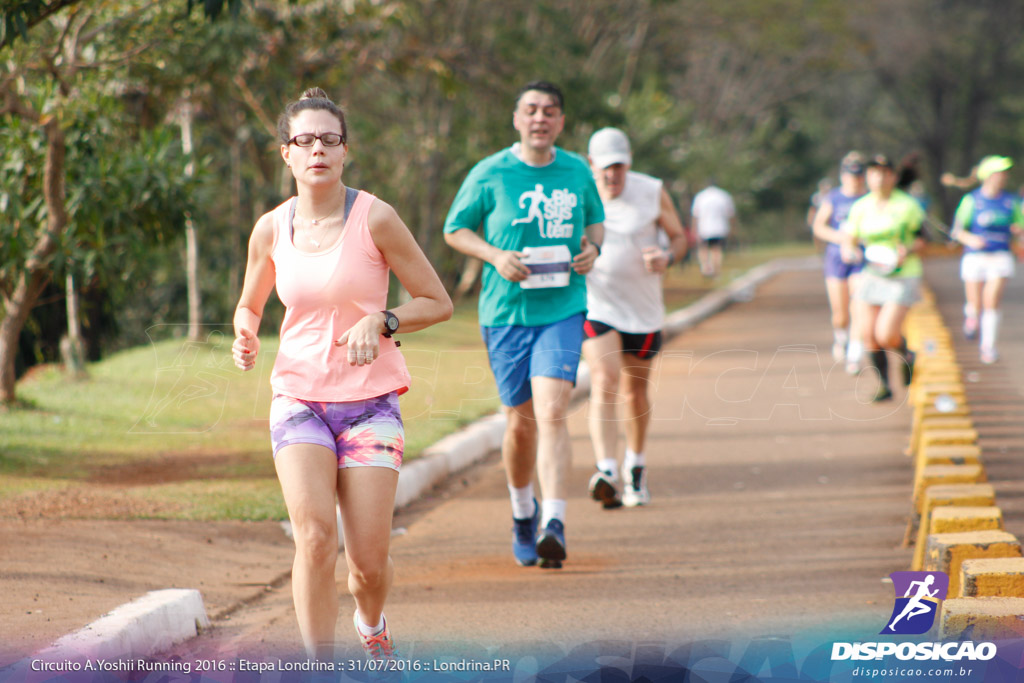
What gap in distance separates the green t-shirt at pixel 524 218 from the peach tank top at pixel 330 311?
72.3 inches

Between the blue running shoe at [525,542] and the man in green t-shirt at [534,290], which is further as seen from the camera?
the blue running shoe at [525,542]

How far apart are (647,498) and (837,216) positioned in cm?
Result: 617

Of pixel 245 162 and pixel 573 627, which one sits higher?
pixel 245 162

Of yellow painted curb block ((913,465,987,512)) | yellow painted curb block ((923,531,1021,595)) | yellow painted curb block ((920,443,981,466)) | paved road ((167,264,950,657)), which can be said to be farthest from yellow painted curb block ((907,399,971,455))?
yellow painted curb block ((923,531,1021,595))

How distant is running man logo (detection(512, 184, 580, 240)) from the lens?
574cm

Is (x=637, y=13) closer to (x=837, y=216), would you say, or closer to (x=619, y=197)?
(x=837, y=216)

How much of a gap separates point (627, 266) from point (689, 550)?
1846mm

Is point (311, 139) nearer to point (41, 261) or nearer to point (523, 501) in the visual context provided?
point (523, 501)

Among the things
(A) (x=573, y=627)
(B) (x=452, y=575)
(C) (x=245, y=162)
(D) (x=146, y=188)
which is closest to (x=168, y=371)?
(D) (x=146, y=188)

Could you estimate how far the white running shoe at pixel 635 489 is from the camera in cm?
721

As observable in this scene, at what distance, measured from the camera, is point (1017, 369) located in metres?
13.1

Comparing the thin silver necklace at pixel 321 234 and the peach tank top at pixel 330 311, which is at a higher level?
the thin silver necklace at pixel 321 234

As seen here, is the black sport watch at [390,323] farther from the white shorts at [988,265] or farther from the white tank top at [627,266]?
the white shorts at [988,265]

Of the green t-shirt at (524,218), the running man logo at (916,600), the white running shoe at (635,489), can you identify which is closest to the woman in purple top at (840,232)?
the white running shoe at (635,489)
